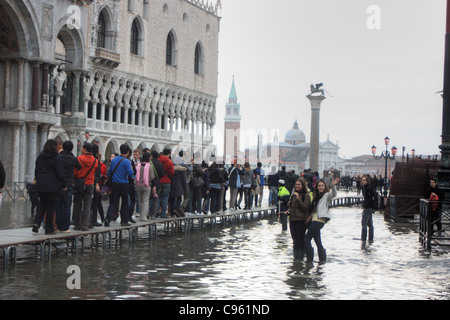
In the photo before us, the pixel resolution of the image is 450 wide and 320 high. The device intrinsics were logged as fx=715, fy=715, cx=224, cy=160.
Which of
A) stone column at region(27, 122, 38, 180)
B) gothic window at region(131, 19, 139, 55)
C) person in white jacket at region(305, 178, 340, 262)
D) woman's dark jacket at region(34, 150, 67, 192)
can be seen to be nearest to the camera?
woman's dark jacket at region(34, 150, 67, 192)

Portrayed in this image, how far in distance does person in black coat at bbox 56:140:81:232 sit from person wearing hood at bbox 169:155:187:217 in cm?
433

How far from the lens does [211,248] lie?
1373 cm

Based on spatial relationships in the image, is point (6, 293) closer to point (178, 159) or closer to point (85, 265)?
point (85, 265)

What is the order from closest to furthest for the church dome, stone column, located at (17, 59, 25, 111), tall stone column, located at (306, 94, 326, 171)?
stone column, located at (17, 59, 25, 111) < tall stone column, located at (306, 94, 326, 171) < the church dome

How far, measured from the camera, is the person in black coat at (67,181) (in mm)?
12055

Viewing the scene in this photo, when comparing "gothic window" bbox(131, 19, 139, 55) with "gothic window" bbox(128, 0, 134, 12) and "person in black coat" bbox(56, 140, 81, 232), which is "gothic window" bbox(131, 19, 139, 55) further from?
"person in black coat" bbox(56, 140, 81, 232)

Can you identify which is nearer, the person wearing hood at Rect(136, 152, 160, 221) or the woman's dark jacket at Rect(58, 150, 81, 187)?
the woman's dark jacket at Rect(58, 150, 81, 187)

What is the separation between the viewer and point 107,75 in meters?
47.5

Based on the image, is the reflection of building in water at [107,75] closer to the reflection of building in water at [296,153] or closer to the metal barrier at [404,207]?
the metal barrier at [404,207]

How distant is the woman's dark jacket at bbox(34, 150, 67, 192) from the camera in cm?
1159

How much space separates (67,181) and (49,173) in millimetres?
640

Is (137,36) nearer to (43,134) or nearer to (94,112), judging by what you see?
(94,112)

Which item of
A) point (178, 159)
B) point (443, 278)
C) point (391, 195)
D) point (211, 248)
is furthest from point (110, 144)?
point (443, 278)

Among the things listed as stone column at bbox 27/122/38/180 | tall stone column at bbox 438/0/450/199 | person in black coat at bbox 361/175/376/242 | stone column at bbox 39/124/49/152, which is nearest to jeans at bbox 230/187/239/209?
person in black coat at bbox 361/175/376/242
